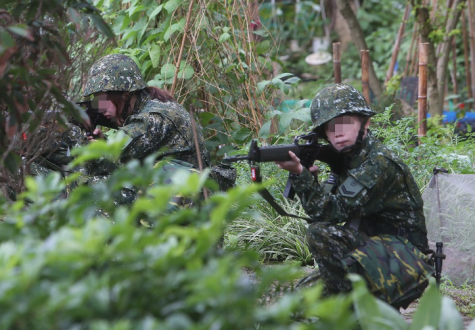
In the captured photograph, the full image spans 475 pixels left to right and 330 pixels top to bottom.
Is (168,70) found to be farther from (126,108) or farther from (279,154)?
(279,154)

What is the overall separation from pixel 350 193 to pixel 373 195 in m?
0.13

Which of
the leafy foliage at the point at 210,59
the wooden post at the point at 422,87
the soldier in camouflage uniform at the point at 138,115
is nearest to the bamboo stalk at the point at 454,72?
the wooden post at the point at 422,87

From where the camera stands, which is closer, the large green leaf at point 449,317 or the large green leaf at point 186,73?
the large green leaf at point 449,317

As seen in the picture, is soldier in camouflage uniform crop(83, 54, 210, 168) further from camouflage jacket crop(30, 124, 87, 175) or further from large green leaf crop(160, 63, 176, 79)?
large green leaf crop(160, 63, 176, 79)

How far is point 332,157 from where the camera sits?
335 centimetres

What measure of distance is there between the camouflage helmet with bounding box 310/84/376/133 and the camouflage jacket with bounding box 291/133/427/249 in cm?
16

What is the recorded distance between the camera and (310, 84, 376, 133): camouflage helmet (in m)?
3.23

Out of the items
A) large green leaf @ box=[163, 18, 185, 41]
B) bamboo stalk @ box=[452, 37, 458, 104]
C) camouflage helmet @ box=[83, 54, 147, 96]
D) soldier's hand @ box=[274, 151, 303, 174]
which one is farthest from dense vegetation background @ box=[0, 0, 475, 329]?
bamboo stalk @ box=[452, 37, 458, 104]

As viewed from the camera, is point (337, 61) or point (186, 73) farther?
point (337, 61)

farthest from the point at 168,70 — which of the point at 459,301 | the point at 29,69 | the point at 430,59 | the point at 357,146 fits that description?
the point at 430,59

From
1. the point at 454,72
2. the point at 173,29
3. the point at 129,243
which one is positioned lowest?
the point at 454,72

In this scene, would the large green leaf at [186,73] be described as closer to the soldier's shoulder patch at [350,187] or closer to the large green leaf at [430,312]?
the soldier's shoulder patch at [350,187]

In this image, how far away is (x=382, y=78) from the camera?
524 inches

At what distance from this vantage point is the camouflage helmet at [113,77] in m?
4.05
